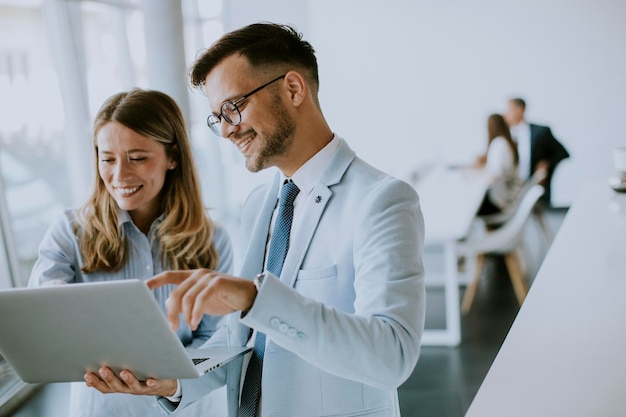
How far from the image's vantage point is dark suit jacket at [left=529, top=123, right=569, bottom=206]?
27.8 ft

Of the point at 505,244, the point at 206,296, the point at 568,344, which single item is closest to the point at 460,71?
the point at 505,244

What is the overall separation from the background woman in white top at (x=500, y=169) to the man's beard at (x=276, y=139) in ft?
17.4

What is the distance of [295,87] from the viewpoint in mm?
1763

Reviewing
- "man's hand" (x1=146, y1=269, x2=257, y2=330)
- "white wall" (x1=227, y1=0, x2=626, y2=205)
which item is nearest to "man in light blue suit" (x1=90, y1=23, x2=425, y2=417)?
"man's hand" (x1=146, y1=269, x2=257, y2=330)

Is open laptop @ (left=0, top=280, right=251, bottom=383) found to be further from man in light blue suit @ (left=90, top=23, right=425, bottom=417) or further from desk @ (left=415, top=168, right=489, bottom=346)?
desk @ (left=415, top=168, right=489, bottom=346)

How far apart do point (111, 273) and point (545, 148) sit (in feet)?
23.5

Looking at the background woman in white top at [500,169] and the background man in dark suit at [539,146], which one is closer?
the background woman in white top at [500,169]

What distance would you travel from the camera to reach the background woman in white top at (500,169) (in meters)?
6.82

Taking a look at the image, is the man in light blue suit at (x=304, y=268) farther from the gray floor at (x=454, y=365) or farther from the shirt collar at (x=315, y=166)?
the gray floor at (x=454, y=365)

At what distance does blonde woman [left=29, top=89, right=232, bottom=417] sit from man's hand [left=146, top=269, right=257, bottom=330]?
0.81 m

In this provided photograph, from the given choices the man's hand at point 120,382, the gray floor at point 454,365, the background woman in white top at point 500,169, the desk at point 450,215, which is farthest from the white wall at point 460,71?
the man's hand at point 120,382

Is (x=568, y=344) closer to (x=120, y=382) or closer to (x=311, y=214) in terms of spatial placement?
(x=311, y=214)

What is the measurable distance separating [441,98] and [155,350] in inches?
341

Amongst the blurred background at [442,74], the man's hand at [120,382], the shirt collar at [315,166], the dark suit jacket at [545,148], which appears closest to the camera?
the man's hand at [120,382]
